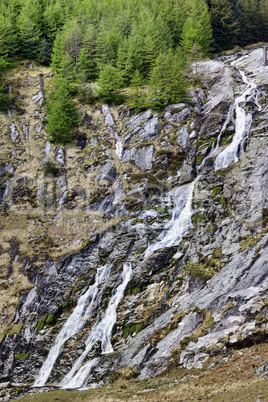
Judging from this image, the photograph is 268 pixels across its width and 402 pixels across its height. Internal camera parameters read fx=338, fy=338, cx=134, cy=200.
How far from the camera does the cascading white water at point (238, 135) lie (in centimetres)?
2980

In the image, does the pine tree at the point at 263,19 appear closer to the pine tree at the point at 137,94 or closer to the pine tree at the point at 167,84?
the pine tree at the point at 167,84

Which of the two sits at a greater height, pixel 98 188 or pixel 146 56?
pixel 146 56

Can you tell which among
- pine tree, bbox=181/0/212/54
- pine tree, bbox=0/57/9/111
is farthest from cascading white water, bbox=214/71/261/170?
pine tree, bbox=0/57/9/111

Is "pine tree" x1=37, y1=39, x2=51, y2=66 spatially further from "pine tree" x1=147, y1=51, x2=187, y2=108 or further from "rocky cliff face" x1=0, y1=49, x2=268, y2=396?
"pine tree" x1=147, y1=51, x2=187, y2=108

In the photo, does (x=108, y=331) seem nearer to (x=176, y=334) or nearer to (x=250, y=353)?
(x=176, y=334)

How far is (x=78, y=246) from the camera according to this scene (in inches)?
1160

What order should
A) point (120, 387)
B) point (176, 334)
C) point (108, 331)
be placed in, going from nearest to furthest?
point (120, 387)
point (176, 334)
point (108, 331)

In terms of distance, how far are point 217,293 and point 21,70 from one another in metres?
46.5

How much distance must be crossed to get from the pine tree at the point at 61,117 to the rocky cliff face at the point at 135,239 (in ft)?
4.48

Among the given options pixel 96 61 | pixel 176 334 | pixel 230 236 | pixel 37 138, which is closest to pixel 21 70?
pixel 96 61

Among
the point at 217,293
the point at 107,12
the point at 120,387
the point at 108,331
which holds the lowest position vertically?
the point at 108,331

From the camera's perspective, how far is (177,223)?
27438 millimetres

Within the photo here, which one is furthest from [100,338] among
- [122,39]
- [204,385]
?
[122,39]

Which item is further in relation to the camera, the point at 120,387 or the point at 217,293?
the point at 217,293
